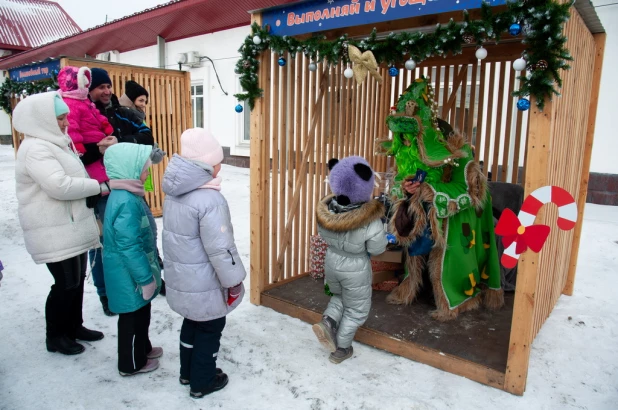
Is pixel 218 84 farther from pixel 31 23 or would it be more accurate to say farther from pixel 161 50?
pixel 31 23

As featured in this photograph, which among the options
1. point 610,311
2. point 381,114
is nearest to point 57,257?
point 381,114

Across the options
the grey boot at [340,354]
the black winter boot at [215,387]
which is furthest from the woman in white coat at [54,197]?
the grey boot at [340,354]

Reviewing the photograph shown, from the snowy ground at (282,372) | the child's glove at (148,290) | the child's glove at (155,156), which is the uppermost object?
the child's glove at (155,156)

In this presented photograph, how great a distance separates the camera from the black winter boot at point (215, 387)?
2.67 m

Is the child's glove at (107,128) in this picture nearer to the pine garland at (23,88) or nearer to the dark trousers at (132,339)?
the dark trousers at (132,339)

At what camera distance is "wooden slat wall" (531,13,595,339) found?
283cm

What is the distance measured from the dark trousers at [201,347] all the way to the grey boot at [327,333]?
0.75 meters

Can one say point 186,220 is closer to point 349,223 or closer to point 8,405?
point 349,223

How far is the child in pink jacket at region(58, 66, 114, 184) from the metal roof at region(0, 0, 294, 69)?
23.2 feet

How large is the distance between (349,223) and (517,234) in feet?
3.28

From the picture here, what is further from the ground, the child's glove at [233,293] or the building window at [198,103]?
the building window at [198,103]

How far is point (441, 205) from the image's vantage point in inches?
136

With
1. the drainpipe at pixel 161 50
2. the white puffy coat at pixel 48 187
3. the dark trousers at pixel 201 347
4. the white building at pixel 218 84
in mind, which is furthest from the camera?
the drainpipe at pixel 161 50

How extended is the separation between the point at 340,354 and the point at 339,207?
41.7 inches
